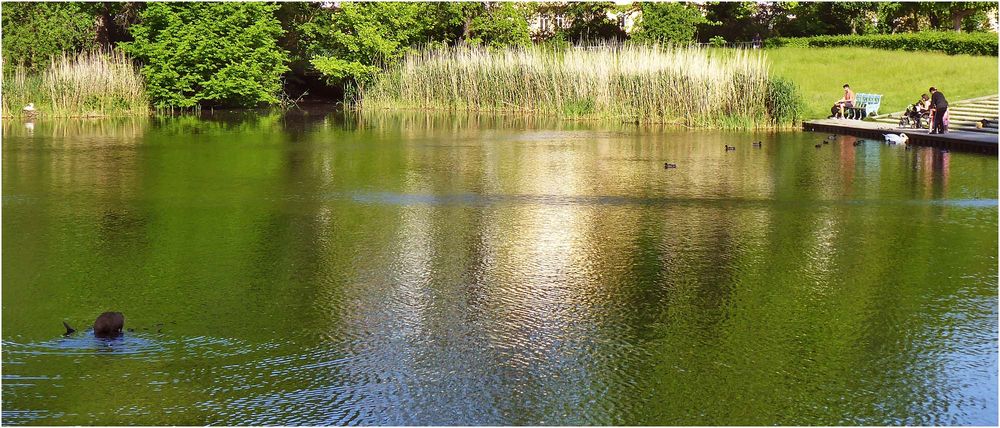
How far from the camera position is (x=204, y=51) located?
38.9 meters

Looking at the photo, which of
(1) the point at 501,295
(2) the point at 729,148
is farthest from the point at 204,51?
(1) the point at 501,295

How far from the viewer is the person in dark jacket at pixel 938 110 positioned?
84.3 feet

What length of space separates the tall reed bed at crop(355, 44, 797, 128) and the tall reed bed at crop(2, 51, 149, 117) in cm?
838

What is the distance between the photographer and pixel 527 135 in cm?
2764

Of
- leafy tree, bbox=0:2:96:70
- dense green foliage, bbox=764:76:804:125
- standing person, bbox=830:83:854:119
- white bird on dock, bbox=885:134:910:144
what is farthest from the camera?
leafy tree, bbox=0:2:96:70

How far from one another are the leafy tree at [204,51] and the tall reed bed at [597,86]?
407cm

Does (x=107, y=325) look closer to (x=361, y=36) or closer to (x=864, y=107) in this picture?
(x=864, y=107)

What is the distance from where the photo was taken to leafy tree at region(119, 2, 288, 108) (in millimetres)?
38750

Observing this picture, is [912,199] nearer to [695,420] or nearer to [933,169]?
[933,169]

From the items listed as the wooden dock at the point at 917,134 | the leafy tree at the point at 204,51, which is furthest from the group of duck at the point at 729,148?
the leafy tree at the point at 204,51

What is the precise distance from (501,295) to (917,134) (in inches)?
754

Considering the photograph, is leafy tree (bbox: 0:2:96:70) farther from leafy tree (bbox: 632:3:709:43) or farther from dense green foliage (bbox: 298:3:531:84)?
leafy tree (bbox: 632:3:709:43)

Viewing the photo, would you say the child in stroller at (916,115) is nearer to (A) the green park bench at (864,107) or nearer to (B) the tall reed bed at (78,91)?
(A) the green park bench at (864,107)

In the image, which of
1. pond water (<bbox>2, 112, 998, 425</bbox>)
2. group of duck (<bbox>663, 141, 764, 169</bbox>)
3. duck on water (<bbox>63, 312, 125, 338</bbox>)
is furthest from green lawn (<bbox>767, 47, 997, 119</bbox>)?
duck on water (<bbox>63, 312, 125, 338</bbox>)
